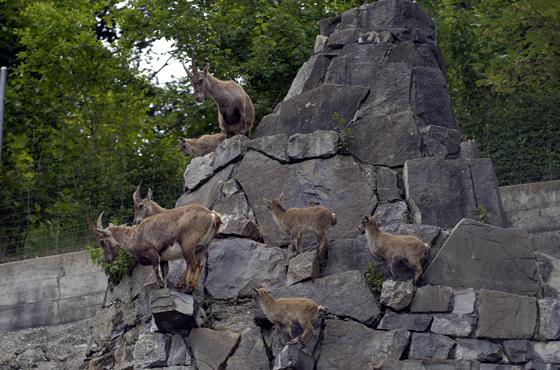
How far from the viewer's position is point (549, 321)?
18.0 meters

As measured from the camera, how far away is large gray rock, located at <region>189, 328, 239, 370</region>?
725 inches

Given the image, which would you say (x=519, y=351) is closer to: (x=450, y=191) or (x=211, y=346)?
(x=450, y=191)

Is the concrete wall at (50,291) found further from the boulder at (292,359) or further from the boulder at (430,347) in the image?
the boulder at (430,347)

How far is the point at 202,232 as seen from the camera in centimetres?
1850

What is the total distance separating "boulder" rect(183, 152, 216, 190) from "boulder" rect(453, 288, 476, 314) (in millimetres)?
5050

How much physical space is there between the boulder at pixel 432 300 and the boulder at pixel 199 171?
15.4ft

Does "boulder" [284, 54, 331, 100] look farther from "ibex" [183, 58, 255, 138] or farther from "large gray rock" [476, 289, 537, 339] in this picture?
"large gray rock" [476, 289, 537, 339]

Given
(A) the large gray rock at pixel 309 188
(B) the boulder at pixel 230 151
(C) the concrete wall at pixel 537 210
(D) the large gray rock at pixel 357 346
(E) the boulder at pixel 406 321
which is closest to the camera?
(D) the large gray rock at pixel 357 346

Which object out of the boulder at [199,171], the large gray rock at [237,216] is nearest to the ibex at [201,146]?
the boulder at [199,171]

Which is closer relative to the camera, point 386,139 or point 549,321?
point 549,321

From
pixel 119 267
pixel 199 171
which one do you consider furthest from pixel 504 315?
pixel 119 267

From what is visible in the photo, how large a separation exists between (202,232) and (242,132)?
3.49 meters

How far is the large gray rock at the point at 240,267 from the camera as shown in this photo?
63.5ft

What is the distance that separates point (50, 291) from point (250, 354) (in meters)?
6.24
